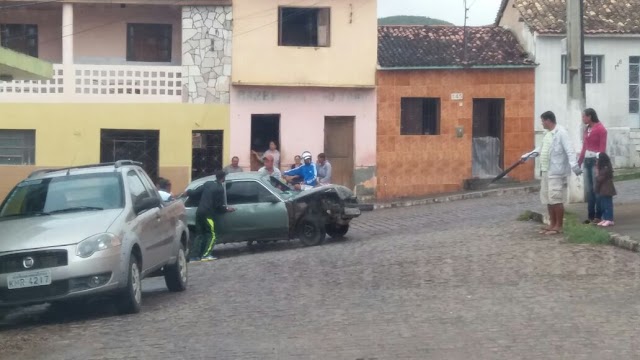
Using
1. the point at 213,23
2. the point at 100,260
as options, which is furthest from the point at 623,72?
the point at 100,260

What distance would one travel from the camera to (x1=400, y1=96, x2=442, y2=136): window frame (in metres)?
31.2

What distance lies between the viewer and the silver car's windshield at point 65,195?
1275cm

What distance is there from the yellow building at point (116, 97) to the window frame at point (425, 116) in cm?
508

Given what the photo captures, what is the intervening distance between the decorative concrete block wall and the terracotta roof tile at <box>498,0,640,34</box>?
905 cm

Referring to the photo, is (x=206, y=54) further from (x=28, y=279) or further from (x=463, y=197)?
(x=28, y=279)

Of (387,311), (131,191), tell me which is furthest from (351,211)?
(387,311)

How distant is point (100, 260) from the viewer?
1152 centimetres

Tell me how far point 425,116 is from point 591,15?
20.6 ft

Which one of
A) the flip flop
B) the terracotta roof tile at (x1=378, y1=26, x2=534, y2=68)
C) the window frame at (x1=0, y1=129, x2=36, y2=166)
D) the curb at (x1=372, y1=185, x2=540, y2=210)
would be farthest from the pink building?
the flip flop

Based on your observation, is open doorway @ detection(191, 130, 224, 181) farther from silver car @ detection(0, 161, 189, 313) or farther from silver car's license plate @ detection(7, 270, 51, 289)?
silver car's license plate @ detection(7, 270, 51, 289)

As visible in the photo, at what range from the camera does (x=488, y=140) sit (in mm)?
31781

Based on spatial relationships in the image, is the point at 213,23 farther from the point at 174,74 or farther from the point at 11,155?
the point at 11,155

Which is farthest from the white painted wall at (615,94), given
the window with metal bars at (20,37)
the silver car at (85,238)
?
the silver car at (85,238)

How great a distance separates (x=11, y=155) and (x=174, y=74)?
493 cm
